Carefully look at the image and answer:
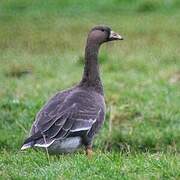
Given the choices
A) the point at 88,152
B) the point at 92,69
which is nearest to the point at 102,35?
the point at 92,69

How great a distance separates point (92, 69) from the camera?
8.05 metres

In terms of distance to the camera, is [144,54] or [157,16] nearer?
[144,54]

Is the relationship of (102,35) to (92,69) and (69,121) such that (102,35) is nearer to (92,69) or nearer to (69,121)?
(92,69)

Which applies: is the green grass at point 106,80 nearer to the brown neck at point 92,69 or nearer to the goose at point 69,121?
the goose at point 69,121

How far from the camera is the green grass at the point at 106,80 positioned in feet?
20.4

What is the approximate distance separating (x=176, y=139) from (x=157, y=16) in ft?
29.9

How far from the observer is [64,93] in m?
7.59

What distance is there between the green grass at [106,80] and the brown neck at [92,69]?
0.76 metres

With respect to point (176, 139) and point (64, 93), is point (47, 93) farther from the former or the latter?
point (64, 93)

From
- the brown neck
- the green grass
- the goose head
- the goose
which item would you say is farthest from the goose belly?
the goose head

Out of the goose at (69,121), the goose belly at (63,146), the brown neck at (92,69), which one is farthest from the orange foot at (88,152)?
the brown neck at (92,69)

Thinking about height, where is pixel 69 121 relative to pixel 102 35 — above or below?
below

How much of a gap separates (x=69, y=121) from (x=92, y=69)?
1063mm

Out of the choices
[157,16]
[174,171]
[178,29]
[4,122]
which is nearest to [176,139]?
[4,122]
